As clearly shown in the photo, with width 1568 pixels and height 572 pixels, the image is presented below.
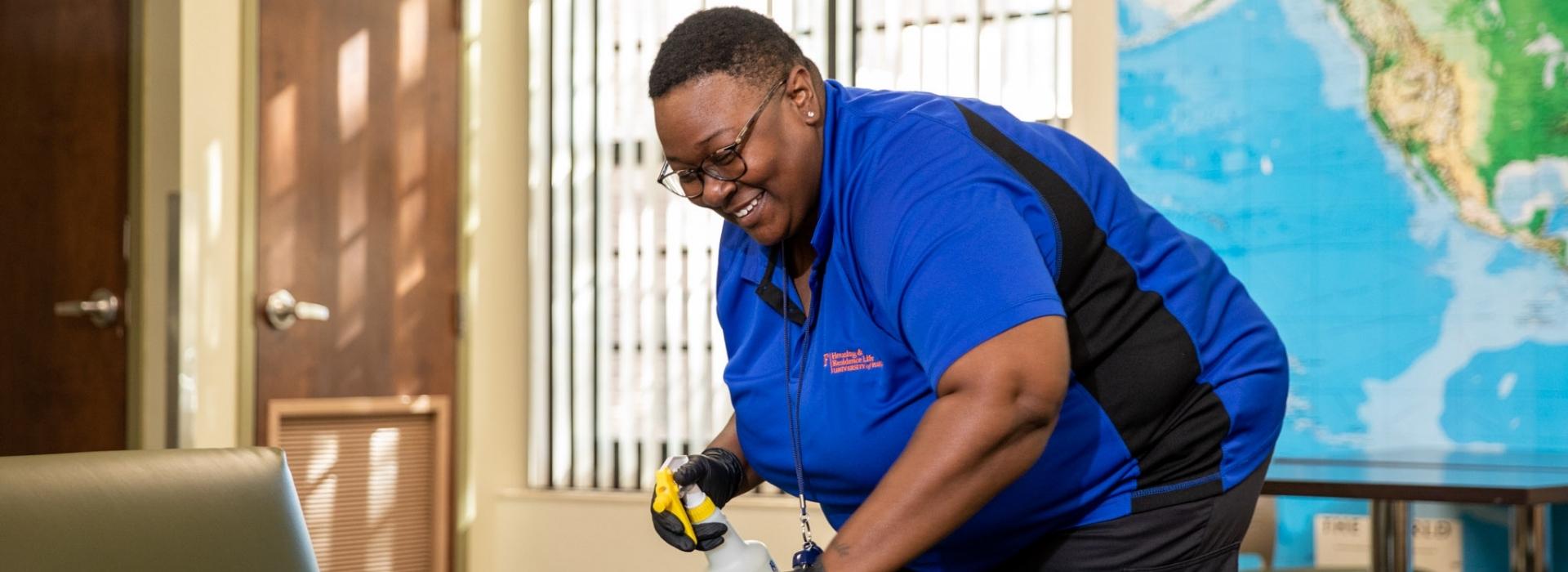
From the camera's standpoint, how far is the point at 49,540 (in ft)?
4.69

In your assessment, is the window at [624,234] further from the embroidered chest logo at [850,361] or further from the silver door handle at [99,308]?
the embroidered chest logo at [850,361]

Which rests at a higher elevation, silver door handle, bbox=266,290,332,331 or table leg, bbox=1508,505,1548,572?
silver door handle, bbox=266,290,332,331

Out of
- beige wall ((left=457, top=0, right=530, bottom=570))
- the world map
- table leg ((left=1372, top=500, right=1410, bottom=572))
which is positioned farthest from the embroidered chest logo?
beige wall ((left=457, top=0, right=530, bottom=570))

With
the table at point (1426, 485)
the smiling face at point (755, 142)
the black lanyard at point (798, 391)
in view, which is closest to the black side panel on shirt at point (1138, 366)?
the smiling face at point (755, 142)

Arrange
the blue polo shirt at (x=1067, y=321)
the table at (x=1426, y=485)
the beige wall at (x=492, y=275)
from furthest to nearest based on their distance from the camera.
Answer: the beige wall at (x=492, y=275)
the table at (x=1426, y=485)
the blue polo shirt at (x=1067, y=321)

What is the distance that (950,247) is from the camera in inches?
52.4

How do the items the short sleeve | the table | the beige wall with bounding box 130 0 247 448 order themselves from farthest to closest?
1. the beige wall with bounding box 130 0 247 448
2. the table
3. the short sleeve

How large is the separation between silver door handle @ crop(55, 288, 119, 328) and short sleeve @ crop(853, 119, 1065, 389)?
2.60 m

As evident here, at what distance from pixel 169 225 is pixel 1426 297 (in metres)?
2.95

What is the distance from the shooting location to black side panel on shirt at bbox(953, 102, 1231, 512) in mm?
1488

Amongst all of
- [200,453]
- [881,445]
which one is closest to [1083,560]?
[881,445]

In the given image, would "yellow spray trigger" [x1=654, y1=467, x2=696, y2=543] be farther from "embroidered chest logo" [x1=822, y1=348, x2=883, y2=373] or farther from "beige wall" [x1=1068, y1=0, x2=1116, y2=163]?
"beige wall" [x1=1068, y1=0, x2=1116, y2=163]

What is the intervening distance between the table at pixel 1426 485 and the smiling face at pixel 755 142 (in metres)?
1.43

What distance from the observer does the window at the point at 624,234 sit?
13.5 ft
